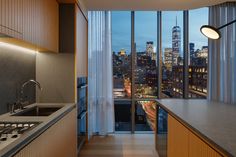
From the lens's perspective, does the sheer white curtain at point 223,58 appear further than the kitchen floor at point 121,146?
Yes

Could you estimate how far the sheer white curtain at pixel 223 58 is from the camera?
4930mm

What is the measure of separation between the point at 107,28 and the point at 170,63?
5.35 feet

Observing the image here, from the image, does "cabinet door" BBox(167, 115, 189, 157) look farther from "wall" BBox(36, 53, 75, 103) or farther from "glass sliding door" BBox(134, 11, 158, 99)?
"glass sliding door" BBox(134, 11, 158, 99)

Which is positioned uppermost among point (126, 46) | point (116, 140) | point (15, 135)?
point (126, 46)

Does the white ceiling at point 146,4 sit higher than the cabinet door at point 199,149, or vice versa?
the white ceiling at point 146,4

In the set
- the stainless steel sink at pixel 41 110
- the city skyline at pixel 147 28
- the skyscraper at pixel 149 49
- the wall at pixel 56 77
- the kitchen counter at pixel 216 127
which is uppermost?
the city skyline at pixel 147 28

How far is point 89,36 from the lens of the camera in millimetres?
5137

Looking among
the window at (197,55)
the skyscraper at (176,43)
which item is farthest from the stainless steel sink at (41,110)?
the window at (197,55)

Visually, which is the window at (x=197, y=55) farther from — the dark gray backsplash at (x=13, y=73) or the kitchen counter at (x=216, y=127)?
the dark gray backsplash at (x=13, y=73)

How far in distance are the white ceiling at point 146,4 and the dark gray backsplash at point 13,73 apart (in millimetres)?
1771

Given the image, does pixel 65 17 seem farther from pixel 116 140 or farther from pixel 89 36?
pixel 116 140

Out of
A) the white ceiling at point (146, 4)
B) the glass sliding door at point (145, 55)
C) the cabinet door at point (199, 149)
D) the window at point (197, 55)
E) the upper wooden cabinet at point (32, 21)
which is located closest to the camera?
the cabinet door at point (199, 149)

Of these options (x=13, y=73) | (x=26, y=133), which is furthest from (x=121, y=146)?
(x=26, y=133)

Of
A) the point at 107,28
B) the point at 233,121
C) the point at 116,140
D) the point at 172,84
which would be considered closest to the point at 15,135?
the point at 233,121
